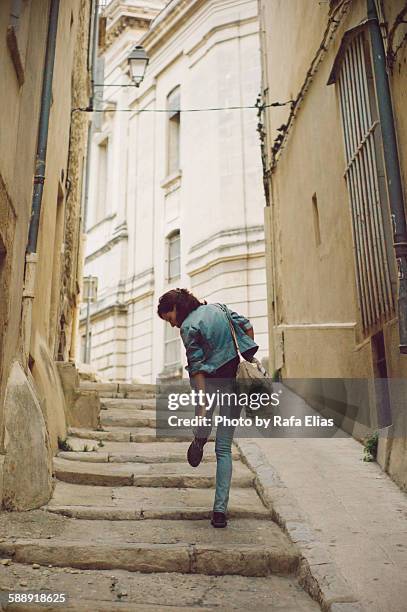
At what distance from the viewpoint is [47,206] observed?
698 centimetres

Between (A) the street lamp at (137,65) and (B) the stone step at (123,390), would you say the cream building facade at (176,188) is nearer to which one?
(A) the street lamp at (137,65)

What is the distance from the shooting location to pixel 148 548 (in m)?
3.59

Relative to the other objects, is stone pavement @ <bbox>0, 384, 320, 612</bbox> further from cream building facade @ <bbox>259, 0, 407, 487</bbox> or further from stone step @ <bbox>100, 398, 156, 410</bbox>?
stone step @ <bbox>100, 398, 156, 410</bbox>

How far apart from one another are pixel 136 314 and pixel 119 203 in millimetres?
4822

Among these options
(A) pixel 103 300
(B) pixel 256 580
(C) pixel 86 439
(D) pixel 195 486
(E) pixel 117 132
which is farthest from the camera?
(E) pixel 117 132

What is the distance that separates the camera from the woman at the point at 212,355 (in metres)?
4.15

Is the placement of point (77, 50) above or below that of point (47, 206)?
above

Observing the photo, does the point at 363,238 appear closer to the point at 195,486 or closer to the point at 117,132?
the point at 195,486

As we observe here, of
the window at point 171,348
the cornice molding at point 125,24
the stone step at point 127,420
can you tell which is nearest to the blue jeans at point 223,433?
the stone step at point 127,420

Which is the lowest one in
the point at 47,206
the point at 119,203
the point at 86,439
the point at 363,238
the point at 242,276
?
the point at 86,439

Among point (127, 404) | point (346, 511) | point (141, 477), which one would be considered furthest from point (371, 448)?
point (127, 404)

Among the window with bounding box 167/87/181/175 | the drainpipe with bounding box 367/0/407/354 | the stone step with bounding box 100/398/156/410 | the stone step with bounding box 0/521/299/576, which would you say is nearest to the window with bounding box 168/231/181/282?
the window with bounding box 167/87/181/175

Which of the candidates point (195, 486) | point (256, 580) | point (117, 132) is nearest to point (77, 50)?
point (195, 486)

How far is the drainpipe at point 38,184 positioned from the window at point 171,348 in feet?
41.3
